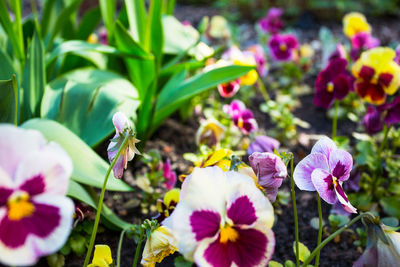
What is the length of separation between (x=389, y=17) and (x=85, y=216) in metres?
3.56

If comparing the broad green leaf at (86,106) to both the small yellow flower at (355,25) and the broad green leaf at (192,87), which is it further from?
the small yellow flower at (355,25)

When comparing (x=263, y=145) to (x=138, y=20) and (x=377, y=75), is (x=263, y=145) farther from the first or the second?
(x=138, y=20)

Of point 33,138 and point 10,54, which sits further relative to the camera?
point 10,54

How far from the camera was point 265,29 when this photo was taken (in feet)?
8.89

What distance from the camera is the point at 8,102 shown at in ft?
3.20

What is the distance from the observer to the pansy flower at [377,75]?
4.41 feet

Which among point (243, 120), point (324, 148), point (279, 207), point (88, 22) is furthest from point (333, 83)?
point (88, 22)

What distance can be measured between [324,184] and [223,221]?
226mm

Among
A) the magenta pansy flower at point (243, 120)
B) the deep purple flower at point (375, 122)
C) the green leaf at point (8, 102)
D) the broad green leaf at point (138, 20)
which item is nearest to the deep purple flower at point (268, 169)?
the green leaf at point (8, 102)

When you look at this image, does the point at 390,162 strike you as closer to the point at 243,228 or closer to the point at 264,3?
the point at 243,228

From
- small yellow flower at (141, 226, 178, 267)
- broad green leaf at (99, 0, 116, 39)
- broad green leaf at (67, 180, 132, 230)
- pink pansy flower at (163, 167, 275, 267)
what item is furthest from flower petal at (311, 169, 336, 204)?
broad green leaf at (99, 0, 116, 39)

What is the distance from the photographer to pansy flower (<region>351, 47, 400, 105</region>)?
134 centimetres

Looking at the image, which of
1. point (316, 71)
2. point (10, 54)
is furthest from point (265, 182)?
point (316, 71)

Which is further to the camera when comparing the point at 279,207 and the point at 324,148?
the point at 279,207
